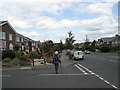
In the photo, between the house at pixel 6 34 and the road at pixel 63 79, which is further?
the house at pixel 6 34

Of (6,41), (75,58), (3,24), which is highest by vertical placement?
(3,24)

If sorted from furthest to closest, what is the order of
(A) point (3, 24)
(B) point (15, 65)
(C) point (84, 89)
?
(A) point (3, 24)
(B) point (15, 65)
(C) point (84, 89)

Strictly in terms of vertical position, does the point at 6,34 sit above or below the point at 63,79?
above

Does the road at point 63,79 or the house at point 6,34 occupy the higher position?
the house at point 6,34

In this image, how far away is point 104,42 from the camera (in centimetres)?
11812

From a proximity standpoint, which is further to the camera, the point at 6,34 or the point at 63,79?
the point at 6,34

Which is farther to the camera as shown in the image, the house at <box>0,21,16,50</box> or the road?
the house at <box>0,21,16,50</box>

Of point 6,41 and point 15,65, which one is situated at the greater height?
point 6,41

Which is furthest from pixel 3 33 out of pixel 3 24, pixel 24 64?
pixel 24 64

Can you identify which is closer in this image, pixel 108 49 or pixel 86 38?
pixel 108 49

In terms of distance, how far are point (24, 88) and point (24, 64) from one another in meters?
13.3

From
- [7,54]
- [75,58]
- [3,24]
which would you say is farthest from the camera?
[3,24]

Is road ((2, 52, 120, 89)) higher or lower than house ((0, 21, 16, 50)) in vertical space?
lower

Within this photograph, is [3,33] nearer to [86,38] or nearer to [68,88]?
[68,88]
